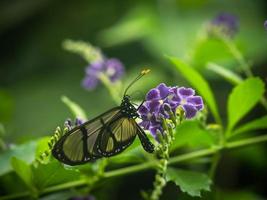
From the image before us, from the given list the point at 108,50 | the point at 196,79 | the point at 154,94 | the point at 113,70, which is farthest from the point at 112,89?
the point at 108,50

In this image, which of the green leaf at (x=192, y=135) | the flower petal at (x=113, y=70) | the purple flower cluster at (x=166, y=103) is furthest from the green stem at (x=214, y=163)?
the flower petal at (x=113, y=70)

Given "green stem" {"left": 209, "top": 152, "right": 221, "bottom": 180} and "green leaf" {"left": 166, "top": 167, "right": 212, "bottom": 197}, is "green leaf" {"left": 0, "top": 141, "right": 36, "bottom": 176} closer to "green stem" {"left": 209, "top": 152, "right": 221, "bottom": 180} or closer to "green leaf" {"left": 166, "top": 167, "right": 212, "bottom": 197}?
"green leaf" {"left": 166, "top": 167, "right": 212, "bottom": 197}

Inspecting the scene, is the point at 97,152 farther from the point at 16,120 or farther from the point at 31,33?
the point at 31,33

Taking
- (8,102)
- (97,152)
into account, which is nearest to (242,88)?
(97,152)

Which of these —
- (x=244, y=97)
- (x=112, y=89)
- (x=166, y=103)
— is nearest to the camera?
(x=166, y=103)

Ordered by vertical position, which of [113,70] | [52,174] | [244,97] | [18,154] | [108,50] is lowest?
[244,97]

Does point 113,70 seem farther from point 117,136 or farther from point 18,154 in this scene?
point 117,136

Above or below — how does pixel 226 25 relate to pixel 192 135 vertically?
above
